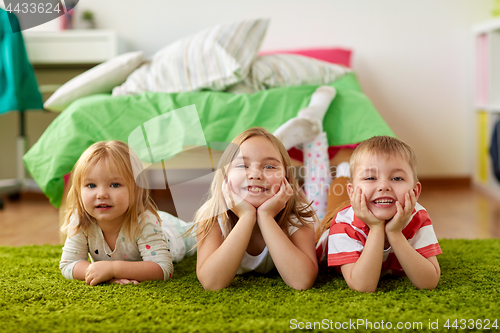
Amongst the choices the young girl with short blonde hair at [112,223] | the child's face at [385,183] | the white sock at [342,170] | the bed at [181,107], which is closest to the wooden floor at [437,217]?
the bed at [181,107]

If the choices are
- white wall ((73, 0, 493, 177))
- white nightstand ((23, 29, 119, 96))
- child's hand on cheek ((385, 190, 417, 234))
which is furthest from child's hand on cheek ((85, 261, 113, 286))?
white wall ((73, 0, 493, 177))

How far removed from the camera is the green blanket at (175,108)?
4.24 feet

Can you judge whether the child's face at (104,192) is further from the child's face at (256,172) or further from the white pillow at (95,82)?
the white pillow at (95,82)

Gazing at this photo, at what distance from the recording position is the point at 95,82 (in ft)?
5.27

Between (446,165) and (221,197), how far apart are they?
2081 mm

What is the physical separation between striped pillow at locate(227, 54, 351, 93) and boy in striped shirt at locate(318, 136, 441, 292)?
836 mm

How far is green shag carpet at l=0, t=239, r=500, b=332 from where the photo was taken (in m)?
0.68

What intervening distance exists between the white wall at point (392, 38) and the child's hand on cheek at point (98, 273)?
6.00ft

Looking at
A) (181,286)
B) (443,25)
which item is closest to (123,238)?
(181,286)

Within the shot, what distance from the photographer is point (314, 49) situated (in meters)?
2.36

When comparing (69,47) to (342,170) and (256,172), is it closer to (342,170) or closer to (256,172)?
(342,170)

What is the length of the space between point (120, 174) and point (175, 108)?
52cm

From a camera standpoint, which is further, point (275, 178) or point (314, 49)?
point (314, 49)

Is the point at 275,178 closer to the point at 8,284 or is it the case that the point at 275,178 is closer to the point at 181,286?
the point at 181,286
